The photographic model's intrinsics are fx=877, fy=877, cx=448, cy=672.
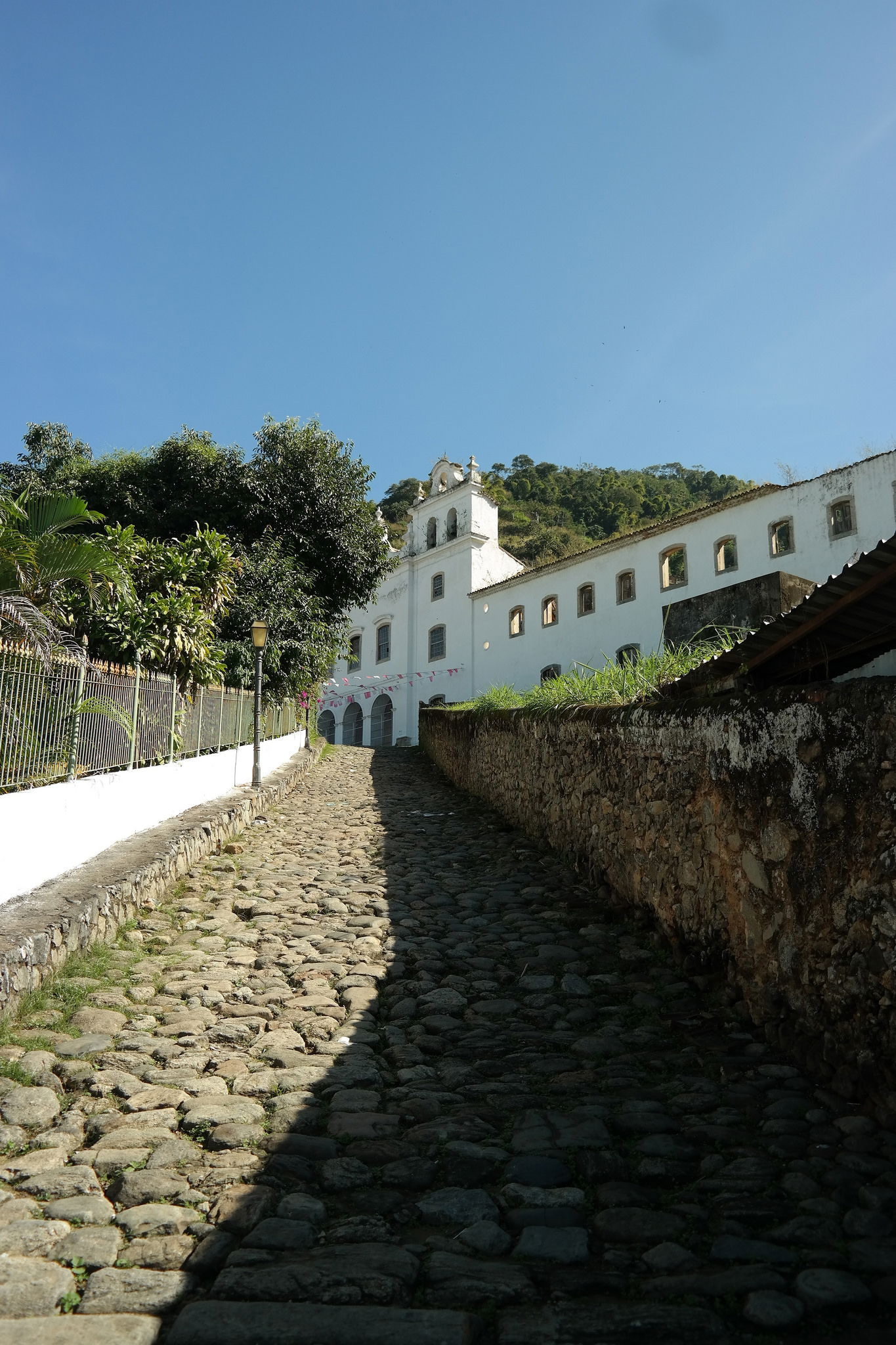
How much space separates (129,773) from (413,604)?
28.3m

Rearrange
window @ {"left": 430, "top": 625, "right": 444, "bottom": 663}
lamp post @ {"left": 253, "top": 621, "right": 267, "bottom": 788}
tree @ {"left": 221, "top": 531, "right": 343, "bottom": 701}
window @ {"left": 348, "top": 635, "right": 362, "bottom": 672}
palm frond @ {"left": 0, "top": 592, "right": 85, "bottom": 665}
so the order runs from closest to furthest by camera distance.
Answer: palm frond @ {"left": 0, "top": 592, "right": 85, "bottom": 665}
lamp post @ {"left": 253, "top": 621, "right": 267, "bottom": 788}
tree @ {"left": 221, "top": 531, "right": 343, "bottom": 701}
window @ {"left": 430, "top": 625, "right": 444, "bottom": 663}
window @ {"left": 348, "top": 635, "right": 362, "bottom": 672}

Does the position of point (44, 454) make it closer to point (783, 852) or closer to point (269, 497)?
point (269, 497)

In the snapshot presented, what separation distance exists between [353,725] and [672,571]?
60.1 feet

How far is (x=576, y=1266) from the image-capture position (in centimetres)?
233

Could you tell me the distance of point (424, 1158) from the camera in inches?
117

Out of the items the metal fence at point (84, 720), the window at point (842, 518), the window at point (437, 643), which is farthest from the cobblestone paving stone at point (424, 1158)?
the window at point (437, 643)

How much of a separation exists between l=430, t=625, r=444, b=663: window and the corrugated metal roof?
95.4 ft

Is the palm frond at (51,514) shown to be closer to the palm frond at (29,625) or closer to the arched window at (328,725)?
the palm frond at (29,625)

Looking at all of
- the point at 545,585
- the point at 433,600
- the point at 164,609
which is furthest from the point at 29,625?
the point at 433,600

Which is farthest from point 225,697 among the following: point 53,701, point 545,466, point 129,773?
point 545,466

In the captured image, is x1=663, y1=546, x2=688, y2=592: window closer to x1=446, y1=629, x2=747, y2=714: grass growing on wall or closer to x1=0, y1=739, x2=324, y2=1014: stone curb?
x1=446, y1=629, x2=747, y2=714: grass growing on wall

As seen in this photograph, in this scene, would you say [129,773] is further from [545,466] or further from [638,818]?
[545,466]

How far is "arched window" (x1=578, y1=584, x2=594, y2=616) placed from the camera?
26.9 meters

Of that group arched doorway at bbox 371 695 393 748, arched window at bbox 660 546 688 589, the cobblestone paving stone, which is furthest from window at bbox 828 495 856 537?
arched doorway at bbox 371 695 393 748
